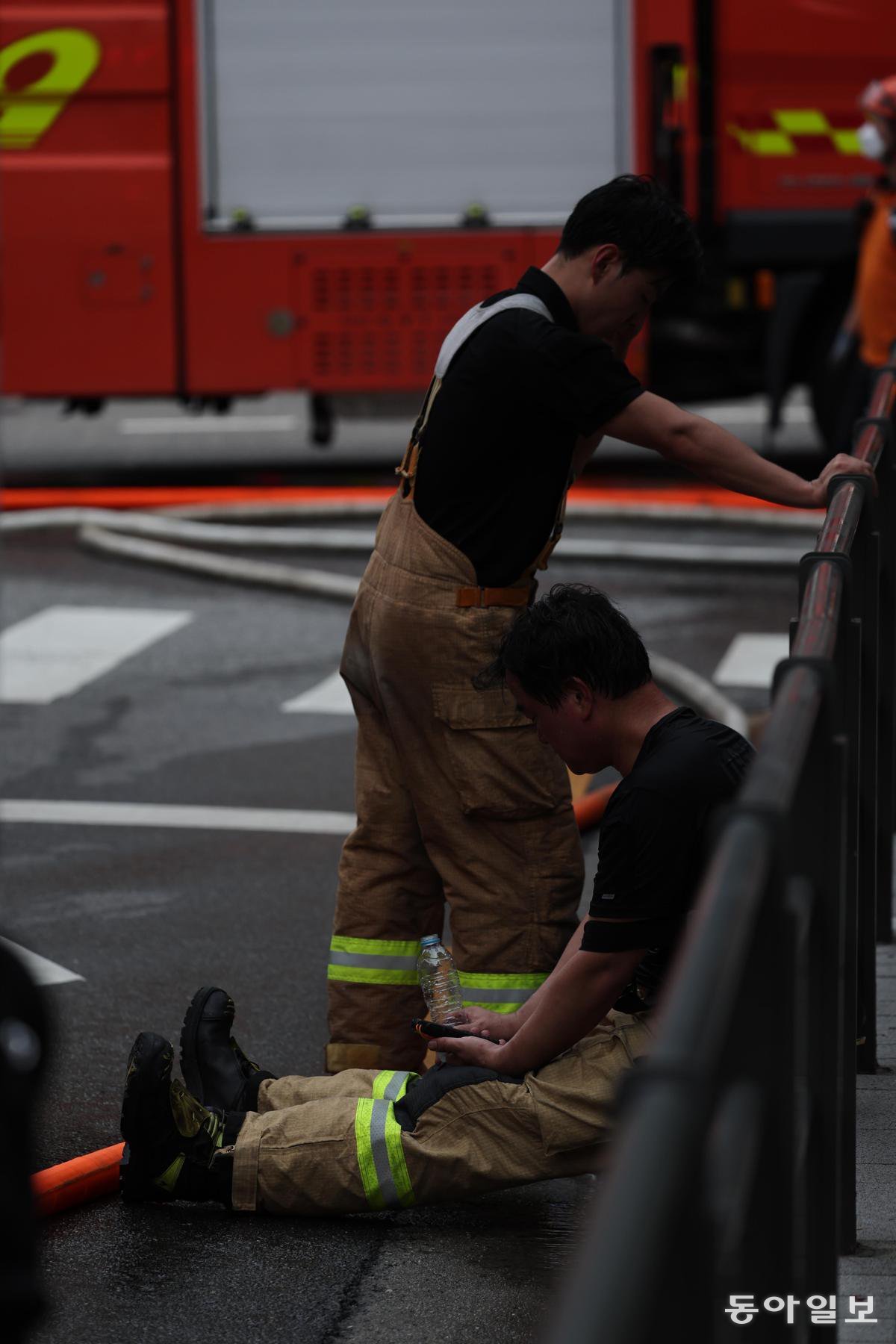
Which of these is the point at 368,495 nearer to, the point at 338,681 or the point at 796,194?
the point at 796,194

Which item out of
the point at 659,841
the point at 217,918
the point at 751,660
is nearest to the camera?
the point at 659,841

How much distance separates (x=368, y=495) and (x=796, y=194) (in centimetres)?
282

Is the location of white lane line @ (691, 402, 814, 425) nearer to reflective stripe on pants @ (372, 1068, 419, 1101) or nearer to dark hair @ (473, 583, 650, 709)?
reflective stripe on pants @ (372, 1068, 419, 1101)

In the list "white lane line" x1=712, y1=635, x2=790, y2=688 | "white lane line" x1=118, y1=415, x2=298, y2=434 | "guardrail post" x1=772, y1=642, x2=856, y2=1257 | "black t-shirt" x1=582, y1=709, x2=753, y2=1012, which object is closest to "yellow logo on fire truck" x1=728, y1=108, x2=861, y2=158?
"white lane line" x1=712, y1=635, x2=790, y2=688

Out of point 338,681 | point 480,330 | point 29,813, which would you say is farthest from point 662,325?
point 480,330

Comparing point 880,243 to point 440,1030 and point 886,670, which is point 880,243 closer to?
point 886,670

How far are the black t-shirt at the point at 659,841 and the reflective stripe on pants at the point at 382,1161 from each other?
54 cm

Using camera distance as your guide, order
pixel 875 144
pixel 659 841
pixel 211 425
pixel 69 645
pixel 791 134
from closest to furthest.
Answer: pixel 659 841, pixel 875 144, pixel 69 645, pixel 791 134, pixel 211 425

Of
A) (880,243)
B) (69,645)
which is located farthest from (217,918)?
(880,243)

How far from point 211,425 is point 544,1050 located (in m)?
12.9

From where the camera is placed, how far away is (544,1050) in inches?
154

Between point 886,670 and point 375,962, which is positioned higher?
point 886,670

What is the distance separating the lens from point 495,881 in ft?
14.5

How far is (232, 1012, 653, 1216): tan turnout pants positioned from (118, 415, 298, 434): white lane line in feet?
39.9
